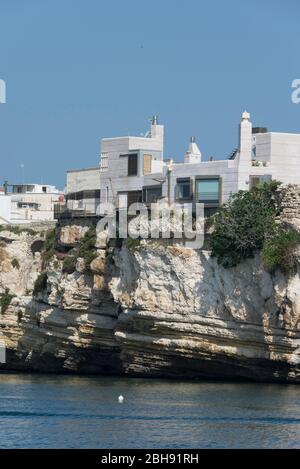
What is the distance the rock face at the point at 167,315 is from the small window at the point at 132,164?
3566 millimetres

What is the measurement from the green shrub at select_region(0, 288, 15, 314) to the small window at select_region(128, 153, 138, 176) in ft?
33.4

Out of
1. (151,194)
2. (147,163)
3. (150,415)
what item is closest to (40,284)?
(147,163)

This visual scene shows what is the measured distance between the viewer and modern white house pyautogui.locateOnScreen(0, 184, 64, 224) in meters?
107

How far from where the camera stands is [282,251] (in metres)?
69.6

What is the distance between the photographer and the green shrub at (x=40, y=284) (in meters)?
87.4

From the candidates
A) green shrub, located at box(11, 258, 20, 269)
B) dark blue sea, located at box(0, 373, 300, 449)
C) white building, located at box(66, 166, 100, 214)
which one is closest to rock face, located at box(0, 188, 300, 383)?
dark blue sea, located at box(0, 373, 300, 449)

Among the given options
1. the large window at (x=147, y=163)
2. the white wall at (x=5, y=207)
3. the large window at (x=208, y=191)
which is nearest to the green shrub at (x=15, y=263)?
the large window at (x=147, y=163)

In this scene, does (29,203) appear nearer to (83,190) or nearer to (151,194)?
(83,190)

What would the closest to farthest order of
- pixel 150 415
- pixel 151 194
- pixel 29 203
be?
pixel 150 415 → pixel 151 194 → pixel 29 203

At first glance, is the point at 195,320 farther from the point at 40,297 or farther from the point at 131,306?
the point at 40,297

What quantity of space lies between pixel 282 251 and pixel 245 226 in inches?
102

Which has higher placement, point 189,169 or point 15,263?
point 189,169

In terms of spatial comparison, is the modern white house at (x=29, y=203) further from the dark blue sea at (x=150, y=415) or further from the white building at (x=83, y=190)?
the dark blue sea at (x=150, y=415)
